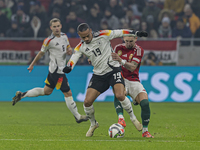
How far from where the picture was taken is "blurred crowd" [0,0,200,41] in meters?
16.6

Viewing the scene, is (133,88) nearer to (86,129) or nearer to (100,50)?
(100,50)

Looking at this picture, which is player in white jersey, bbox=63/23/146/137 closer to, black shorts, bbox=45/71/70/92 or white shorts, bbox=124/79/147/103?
white shorts, bbox=124/79/147/103

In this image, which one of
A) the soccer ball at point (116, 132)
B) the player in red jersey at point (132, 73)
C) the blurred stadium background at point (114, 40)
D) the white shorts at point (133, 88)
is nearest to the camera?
the soccer ball at point (116, 132)

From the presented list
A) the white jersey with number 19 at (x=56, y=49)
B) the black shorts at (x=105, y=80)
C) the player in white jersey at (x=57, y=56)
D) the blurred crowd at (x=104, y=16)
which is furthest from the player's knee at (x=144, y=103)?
the blurred crowd at (x=104, y=16)

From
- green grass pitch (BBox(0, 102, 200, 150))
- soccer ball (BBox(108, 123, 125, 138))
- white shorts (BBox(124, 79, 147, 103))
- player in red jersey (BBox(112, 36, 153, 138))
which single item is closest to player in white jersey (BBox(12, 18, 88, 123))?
green grass pitch (BBox(0, 102, 200, 150))

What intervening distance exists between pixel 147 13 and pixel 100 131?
10897 millimetres

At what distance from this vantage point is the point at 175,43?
549 inches

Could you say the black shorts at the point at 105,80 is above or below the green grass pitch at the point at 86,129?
above

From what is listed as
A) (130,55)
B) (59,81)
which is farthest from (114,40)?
(130,55)

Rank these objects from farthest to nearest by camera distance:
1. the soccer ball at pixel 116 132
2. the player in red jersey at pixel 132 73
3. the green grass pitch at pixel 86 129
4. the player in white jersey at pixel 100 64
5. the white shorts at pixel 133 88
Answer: the white shorts at pixel 133 88
the player in red jersey at pixel 132 73
the player in white jersey at pixel 100 64
the soccer ball at pixel 116 132
the green grass pitch at pixel 86 129

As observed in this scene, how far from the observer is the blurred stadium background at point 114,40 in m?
13.2

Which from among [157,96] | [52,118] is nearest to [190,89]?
[157,96]

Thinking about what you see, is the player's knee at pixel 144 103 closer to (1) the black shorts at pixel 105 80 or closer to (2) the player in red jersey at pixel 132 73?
(2) the player in red jersey at pixel 132 73

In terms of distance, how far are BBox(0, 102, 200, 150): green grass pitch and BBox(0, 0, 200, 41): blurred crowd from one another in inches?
189
